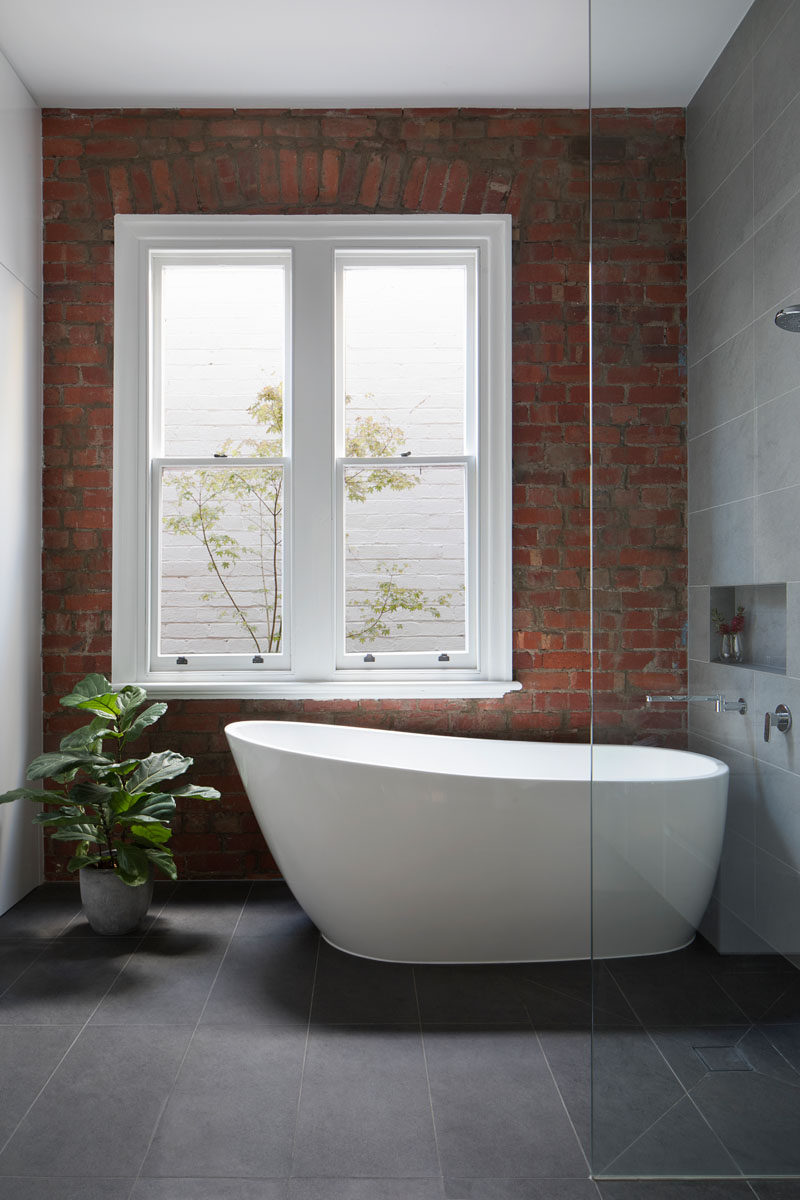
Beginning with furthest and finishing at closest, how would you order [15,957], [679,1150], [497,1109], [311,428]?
[311,428], [15,957], [497,1109], [679,1150]

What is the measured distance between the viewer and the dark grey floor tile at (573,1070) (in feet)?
6.03

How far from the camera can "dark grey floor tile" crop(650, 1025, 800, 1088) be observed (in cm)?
143

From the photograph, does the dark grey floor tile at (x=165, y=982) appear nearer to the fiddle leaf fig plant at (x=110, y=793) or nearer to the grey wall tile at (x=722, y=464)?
the fiddle leaf fig plant at (x=110, y=793)

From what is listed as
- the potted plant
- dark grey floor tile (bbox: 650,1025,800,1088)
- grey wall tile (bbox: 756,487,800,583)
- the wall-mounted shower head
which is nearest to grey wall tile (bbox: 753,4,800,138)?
the wall-mounted shower head

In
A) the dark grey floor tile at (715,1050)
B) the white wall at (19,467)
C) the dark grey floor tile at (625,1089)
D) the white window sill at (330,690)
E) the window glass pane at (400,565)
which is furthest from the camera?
the window glass pane at (400,565)

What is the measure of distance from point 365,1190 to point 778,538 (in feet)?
4.69

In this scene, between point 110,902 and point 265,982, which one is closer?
point 265,982

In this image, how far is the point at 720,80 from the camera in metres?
1.44

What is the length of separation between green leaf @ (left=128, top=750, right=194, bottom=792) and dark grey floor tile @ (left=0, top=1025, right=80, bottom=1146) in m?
0.79

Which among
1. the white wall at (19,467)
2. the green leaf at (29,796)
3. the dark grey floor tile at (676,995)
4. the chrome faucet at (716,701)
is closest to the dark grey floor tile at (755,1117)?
the dark grey floor tile at (676,995)

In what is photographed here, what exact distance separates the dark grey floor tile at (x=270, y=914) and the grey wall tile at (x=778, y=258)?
7.84 feet

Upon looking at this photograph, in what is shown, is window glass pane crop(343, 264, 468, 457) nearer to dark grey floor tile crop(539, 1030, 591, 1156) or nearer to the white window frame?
the white window frame

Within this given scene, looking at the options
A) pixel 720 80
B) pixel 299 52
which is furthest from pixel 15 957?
pixel 299 52

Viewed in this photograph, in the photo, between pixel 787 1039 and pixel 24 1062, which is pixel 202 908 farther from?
pixel 787 1039
